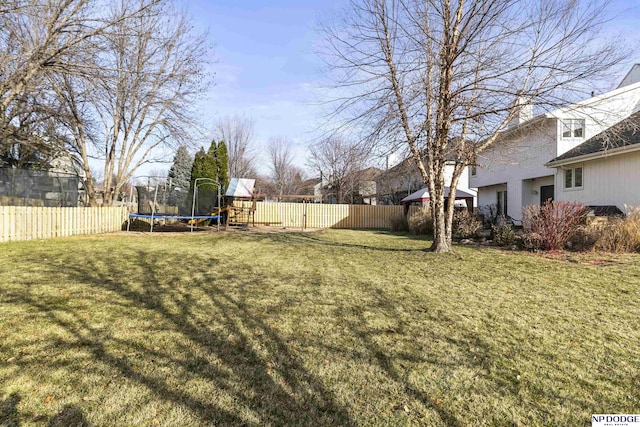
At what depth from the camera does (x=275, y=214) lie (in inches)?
879

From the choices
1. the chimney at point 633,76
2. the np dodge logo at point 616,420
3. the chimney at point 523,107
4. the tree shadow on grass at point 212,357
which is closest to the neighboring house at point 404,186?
the chimney at point 633,76

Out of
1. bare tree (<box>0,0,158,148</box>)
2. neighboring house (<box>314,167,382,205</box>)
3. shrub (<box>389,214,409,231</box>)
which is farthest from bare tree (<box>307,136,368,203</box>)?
bare tree (<box>0,0,158,148</box>)

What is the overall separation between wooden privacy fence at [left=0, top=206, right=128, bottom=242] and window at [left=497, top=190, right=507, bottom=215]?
19.2 m

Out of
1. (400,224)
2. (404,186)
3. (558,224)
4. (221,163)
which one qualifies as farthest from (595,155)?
(221,163)

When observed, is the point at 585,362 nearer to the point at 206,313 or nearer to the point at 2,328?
the point at 206,313

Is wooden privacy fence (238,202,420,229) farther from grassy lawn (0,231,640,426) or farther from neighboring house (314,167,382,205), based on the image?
grassy lawn (0,231,640,426)

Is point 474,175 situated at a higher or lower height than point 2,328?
higher

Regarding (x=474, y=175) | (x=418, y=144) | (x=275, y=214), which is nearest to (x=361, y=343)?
(x=418, y=144)

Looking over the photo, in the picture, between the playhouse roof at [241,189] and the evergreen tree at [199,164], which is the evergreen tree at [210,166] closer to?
the evergreen tree at [199,164]

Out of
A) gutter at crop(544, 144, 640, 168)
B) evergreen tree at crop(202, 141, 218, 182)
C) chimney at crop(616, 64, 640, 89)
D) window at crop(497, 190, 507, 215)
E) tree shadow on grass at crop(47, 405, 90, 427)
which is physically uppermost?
chimney at crop(616, 64, 640, 89)

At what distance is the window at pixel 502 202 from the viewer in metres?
18.8

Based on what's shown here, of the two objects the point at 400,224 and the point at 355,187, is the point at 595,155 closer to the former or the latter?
the point at 400,224

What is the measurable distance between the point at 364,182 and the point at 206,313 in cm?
3336

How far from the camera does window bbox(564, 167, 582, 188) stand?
1385 cm
